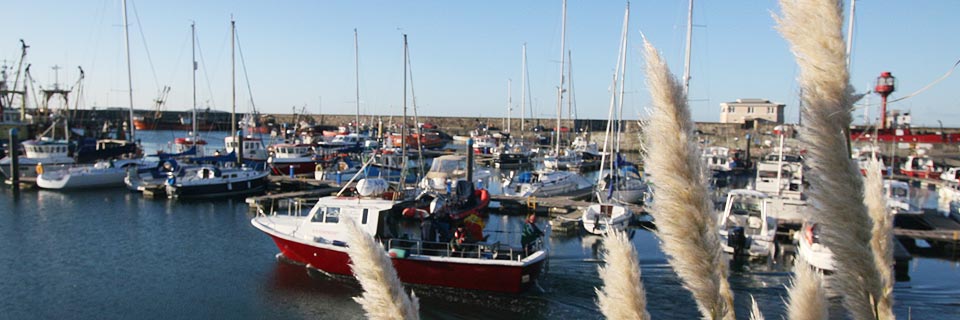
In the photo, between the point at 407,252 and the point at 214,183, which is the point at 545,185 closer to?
the point at 407,252

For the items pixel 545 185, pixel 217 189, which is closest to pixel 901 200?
pixel 545 185

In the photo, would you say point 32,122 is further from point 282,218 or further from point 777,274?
point 777,274

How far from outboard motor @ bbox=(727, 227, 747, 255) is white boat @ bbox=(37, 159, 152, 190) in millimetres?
32344

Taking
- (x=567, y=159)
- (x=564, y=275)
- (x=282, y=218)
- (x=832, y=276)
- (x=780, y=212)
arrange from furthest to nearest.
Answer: (x=567, y=159), (x=780, y=212), (x=282, y=218), (x=564, y=275), (x=832, y=276)

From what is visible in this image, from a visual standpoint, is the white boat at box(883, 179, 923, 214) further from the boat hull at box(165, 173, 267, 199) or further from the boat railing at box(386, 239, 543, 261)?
the boat hull at box(165, 173, 267, 199)

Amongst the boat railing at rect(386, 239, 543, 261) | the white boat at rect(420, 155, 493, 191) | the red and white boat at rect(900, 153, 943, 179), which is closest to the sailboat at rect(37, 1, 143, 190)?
the white boat at rect(420, 155, 493, 191)

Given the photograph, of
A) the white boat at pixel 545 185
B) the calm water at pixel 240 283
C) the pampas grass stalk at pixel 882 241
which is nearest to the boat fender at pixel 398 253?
the calm water at pixel 240 283

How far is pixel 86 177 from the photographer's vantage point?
32.9m

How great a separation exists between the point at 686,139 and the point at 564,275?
1481 cm

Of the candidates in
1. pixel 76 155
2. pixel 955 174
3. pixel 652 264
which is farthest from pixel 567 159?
pixel 76 155

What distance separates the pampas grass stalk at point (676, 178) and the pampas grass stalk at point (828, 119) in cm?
33

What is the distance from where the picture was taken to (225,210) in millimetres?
27141

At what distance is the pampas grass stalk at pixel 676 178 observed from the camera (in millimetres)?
1825

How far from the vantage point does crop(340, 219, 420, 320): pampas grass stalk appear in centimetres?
217
